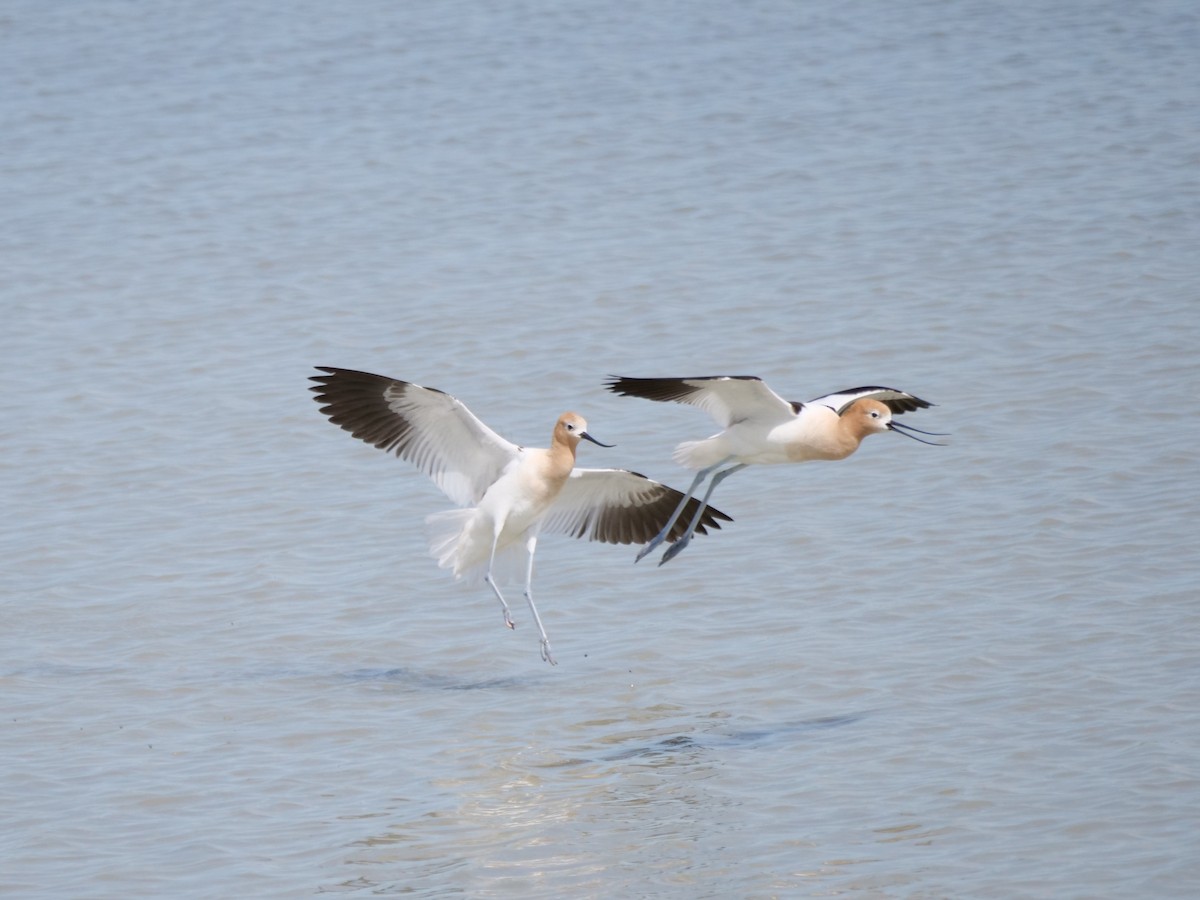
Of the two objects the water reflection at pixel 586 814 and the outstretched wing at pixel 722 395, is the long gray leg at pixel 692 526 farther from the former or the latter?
the water reflection at pixel 586 814

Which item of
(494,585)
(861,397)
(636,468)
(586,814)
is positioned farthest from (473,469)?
(586,814)

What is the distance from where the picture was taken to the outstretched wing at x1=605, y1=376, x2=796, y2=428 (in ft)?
26.0

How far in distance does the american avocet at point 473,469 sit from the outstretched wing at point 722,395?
516mm

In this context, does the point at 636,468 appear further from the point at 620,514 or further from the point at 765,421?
the point at 765,421

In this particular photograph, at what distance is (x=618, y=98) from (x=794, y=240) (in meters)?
6.39

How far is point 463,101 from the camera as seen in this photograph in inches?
856

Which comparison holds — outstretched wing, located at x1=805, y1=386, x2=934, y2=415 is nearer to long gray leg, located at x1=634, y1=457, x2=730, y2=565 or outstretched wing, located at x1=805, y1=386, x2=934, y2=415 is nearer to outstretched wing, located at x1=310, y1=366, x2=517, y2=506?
long gray leg, located at x1=634, y1=457, x2=730, y2=565

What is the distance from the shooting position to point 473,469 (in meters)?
8.95

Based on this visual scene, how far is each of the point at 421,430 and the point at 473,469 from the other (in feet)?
1.26

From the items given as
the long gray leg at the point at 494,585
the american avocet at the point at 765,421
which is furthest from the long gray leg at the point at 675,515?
the long gray leg at the point at 494,585

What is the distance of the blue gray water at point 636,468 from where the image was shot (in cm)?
671

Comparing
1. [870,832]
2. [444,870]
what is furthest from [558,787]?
[870,832]

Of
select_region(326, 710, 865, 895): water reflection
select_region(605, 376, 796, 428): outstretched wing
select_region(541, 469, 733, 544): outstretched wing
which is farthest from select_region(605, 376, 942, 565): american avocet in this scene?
select_region(326, 710, 865, 895): water reflection

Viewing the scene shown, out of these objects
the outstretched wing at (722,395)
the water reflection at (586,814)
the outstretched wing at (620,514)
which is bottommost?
the water reflection at (586,814)
